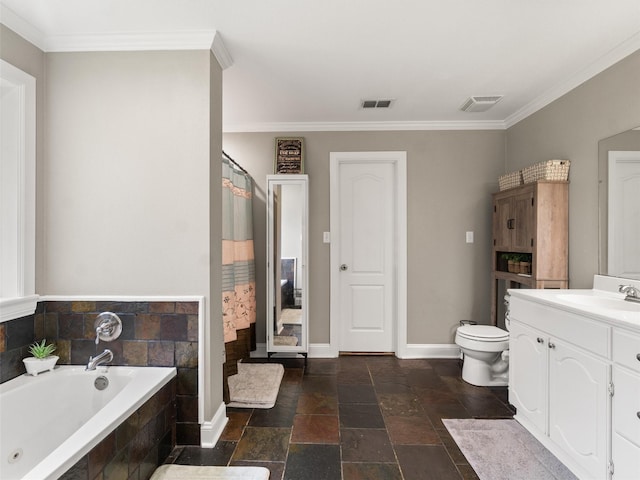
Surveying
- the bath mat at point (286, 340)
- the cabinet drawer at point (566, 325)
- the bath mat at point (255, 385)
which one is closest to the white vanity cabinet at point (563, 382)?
the cabinet drawer at point (566, 325)

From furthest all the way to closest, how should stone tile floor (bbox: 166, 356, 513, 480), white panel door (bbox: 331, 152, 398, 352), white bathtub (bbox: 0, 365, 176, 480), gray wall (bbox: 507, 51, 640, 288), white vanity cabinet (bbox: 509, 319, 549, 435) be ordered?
white panel door (bbox: 331, 152, 398, 352)
gray wall (bbox: 507, 51, 640, 288)
white vanity cabinet (bbox: 509, 319, 549, 435)
stone tile floor (bbox: 166, 356, 513, 480)
white bathtub (bbox: 0, 365, 176, 480)

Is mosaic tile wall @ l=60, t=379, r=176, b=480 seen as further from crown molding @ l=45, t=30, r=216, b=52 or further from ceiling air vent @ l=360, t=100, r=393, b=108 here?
ceiling air vent @ l=360, t=100, r=393, b=108

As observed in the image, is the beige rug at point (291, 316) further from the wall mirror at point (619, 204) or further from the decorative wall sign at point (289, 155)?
the wall mirror at point (619, 204)

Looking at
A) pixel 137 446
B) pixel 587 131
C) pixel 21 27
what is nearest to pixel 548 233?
pixel 587 131

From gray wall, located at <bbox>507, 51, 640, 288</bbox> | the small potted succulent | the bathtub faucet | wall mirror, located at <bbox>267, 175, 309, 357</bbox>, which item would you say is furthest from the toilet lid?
the small potted succulent

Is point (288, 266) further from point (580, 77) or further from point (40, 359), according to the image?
point (580, 77)

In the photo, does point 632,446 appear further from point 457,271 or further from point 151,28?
point 151,28

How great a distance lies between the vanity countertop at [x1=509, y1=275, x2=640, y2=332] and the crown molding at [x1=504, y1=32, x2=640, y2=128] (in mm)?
1380

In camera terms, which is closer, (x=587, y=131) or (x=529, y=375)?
(x=529, y=375)

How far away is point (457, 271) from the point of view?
10.8ft

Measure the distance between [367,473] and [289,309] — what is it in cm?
162

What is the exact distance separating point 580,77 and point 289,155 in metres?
2.38

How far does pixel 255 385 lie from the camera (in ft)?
8.58

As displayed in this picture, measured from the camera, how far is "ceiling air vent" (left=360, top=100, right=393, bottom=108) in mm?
2773
